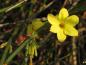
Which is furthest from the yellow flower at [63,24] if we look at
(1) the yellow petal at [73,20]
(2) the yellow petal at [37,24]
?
(2) the yellow petal at [37,24]

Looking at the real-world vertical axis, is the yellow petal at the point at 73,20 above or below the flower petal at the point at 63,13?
below

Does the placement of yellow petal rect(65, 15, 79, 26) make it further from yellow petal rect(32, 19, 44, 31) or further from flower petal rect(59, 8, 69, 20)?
yellow petal rect(32, 19, 44, 31)

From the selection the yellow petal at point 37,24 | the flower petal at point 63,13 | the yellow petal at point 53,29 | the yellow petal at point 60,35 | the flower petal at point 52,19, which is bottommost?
the yellow petal at point 60,35

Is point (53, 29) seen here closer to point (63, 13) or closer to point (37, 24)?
point (63, 13)

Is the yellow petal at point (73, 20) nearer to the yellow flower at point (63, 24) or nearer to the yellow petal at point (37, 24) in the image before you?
the yellow flower at point (63, 24)

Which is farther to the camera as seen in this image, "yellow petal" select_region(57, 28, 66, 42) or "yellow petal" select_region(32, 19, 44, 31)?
"yellow petal" select_region(32, 19, 44, 31)

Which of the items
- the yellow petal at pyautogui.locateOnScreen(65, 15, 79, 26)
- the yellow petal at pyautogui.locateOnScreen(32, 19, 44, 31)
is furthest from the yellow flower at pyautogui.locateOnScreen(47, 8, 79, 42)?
the yellow petal at pyautogui.locateOnScreen(32, 19, 44, 31)

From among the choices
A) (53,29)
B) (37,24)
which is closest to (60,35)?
(53,29)

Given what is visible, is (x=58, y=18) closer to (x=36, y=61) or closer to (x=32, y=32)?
(x=32, y=32)
